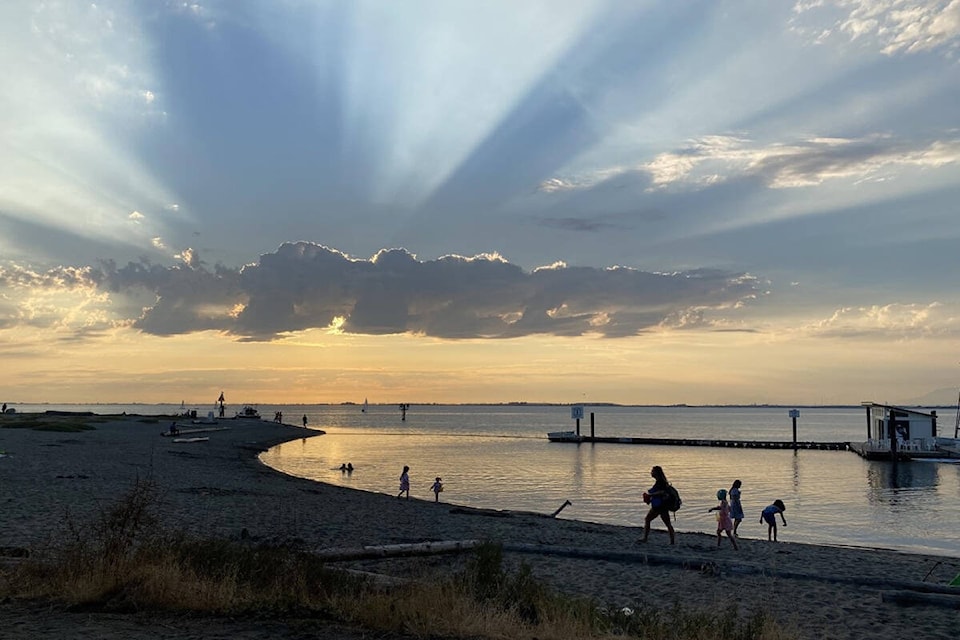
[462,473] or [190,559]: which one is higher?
[190,559]

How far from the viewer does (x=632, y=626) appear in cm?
775

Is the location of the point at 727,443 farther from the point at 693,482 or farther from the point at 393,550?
the point at 393,550

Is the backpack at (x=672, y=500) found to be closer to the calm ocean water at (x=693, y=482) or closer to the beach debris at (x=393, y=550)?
the beach debris at (x=393, y=550)

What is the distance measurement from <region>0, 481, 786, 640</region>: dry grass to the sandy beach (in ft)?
1.29

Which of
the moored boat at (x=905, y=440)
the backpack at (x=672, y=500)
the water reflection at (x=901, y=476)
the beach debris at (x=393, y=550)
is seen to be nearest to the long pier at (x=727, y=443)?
the moored boat at (x=905, y=440)

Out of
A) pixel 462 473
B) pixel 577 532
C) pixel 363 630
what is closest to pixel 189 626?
pixel 363 630

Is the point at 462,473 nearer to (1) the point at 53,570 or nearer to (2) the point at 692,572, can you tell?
(2) the point at 692,572

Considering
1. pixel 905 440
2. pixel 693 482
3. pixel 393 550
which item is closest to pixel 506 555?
pixel 393 550

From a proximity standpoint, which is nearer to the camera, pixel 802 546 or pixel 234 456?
pixel 802 546

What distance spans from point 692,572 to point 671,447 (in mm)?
73668

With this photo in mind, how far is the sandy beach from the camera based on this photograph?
32.3 ft

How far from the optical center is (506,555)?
15312mm

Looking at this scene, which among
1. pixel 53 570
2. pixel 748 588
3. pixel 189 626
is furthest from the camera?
pixel 748 588

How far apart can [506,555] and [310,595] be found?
24.8ft
